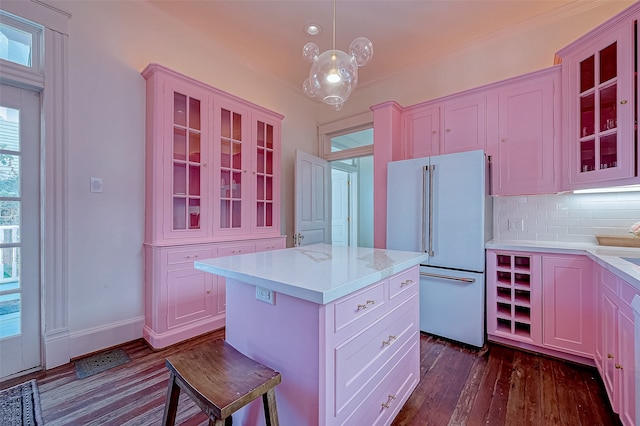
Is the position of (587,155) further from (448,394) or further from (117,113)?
(117,113)

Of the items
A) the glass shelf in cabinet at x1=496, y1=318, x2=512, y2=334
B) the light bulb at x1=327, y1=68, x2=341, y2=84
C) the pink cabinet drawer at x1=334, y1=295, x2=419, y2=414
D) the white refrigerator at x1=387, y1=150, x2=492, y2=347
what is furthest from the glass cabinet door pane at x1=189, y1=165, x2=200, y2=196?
the glass shelf in cabinet at x1=496, y1=318, x2=512, y2=334

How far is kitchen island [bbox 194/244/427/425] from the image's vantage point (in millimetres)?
1069

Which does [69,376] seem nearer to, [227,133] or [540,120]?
[227,133]

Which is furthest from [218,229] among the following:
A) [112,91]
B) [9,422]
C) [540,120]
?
[540,120]

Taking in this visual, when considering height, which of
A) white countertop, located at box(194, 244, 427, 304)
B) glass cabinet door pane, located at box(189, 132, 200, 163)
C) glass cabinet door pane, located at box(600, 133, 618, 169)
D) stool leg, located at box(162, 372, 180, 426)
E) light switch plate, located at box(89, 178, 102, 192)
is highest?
glass cabinet door pane, located at box(189, 132, 200, 163)

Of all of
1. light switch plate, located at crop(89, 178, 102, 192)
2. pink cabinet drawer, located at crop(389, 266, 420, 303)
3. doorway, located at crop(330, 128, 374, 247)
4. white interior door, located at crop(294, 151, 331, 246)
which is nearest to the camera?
pink cabinet drawer, located at crop(389, 266, 420, 303)

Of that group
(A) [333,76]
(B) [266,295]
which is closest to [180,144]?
(A) [333,76]

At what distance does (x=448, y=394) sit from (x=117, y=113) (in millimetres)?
3521

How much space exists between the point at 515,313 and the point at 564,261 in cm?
62

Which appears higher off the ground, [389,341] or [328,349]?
[328,349]

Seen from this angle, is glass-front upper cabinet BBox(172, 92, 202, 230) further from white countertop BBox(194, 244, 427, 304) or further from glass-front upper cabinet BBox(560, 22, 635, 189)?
glass-front upper cabinet BBox(560, 22, 635, 189)

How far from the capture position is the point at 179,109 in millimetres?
2617

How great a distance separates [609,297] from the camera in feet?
5.55

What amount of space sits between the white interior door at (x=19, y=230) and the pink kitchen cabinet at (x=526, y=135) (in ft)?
13.4
